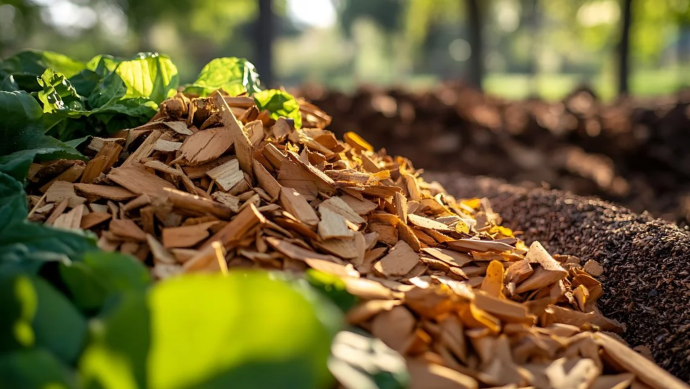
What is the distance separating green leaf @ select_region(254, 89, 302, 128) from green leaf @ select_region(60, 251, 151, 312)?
1.24 metres

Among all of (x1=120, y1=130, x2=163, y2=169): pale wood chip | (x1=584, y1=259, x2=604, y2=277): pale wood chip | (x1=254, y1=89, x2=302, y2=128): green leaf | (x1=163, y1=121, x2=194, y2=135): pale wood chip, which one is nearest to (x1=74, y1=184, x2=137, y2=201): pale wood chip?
(x1=120, y1=130, x2=163, y2=169): pale wood chip

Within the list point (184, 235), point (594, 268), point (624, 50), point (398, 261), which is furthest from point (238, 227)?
point (624, 50)

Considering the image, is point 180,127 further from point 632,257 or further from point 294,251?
point 632,257

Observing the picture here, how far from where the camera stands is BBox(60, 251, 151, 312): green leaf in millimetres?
1285

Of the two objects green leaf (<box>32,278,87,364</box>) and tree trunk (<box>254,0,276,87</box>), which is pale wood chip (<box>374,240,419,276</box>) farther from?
tree trunk (<box>254,0,276,87</box>)

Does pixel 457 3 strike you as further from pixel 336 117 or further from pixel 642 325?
pixel 642 325

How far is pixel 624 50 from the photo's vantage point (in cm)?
1275

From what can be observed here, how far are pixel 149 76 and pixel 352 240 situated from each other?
4.18 ft

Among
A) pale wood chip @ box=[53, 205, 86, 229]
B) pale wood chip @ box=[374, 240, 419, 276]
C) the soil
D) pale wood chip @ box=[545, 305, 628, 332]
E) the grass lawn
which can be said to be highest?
pale wood chip @ box=[53, 205, 86, 229]

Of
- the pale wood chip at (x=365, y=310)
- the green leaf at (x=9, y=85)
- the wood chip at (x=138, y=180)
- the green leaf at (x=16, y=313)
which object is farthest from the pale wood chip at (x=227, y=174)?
the green leaf at (x=9, y=85)

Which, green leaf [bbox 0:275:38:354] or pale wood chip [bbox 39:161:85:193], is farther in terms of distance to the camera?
pale wood chip [bbox 39:161:85:193]

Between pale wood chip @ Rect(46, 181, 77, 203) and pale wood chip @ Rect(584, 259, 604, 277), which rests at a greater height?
pale wood chip @ Rect(46, 181, 77, 203)

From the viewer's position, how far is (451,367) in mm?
1353

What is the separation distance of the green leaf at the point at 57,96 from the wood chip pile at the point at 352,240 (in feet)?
0.63
